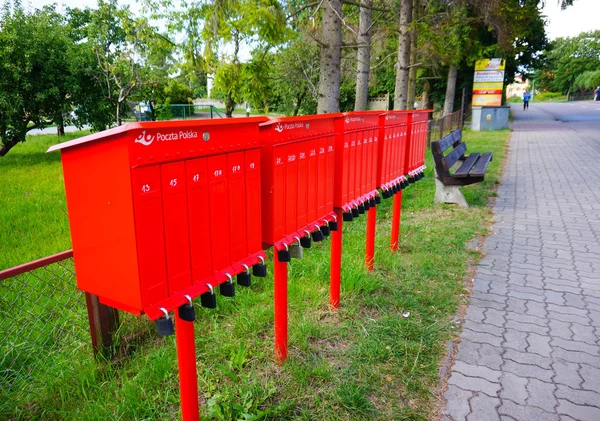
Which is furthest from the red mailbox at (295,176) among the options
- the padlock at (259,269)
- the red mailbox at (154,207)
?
the red mailbox at (154,207)

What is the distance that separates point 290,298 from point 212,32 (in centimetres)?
457

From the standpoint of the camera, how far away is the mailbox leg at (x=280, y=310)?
2921mm

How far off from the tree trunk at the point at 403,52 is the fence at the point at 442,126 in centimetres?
315

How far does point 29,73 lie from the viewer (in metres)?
13.2

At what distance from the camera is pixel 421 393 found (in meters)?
2.80

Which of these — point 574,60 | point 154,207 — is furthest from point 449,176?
point 574,60

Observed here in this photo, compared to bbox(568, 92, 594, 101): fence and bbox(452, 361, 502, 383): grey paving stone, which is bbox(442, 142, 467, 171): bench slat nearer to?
bbox(452, 361, 502, 383): grey paving stone

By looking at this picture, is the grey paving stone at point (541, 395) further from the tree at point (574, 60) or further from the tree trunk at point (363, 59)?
the tree at point (574, 60)

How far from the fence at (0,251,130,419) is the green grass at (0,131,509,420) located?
0.07 ft

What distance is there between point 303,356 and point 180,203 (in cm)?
171

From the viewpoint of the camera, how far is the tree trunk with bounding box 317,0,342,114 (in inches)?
235

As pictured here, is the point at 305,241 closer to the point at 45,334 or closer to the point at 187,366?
the point at 187,366

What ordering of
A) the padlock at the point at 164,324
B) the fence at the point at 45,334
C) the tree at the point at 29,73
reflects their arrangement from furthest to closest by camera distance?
the tree at the point at 29,73 → the fence at the point at 45,334 → the padlock at the point at 164,324

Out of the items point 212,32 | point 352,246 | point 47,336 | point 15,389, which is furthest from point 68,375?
point 212,32
